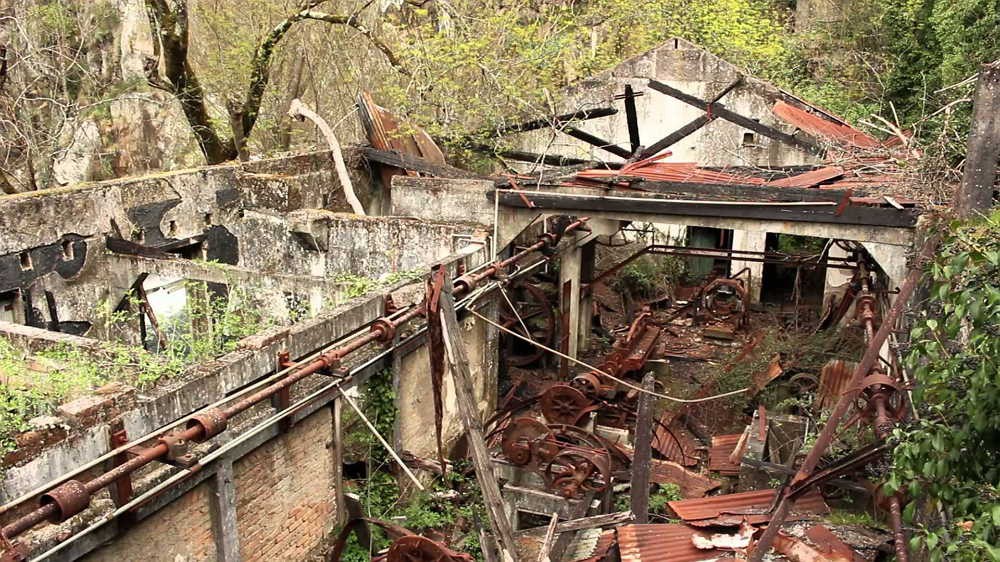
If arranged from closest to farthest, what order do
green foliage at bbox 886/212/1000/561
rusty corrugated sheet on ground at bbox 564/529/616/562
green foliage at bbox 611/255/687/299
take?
green foliage at bbox 886/212/1000/561 → rusty corrugated sheet on ground at bbox 564/529/616/562 → green foliage at bbox 611/255/687/299

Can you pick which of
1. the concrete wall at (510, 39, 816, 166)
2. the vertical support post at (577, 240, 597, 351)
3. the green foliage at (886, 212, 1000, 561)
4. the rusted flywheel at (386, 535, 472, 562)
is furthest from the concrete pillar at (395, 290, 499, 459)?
the concrete wall at (510, 39, 816, 166)

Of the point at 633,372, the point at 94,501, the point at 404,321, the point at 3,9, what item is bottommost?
the point at 633,372

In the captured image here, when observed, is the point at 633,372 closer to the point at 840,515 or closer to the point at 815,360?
the point at 815,360

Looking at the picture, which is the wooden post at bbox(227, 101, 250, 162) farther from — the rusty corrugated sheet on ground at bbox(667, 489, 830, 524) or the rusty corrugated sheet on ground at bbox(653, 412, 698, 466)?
the rusty corrugated sheet on ground at bbox(667, 489, 830, 524)

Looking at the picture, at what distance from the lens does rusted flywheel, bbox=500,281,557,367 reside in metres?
14.1

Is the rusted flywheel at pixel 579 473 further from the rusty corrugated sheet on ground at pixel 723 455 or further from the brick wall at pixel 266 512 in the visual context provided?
the brick wall at pixel 266 512

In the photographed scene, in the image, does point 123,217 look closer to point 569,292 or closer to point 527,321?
point 527,321

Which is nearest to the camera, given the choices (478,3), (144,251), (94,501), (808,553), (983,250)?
(983,250)

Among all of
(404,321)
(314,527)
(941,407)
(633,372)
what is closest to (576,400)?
(633,372)

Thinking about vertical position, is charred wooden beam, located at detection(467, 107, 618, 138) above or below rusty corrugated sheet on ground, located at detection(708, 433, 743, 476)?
above

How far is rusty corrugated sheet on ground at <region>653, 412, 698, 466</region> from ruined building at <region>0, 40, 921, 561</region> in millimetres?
52

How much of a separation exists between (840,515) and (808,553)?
1833 mm

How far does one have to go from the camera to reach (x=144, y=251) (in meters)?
12.6

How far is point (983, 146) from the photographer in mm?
7305
